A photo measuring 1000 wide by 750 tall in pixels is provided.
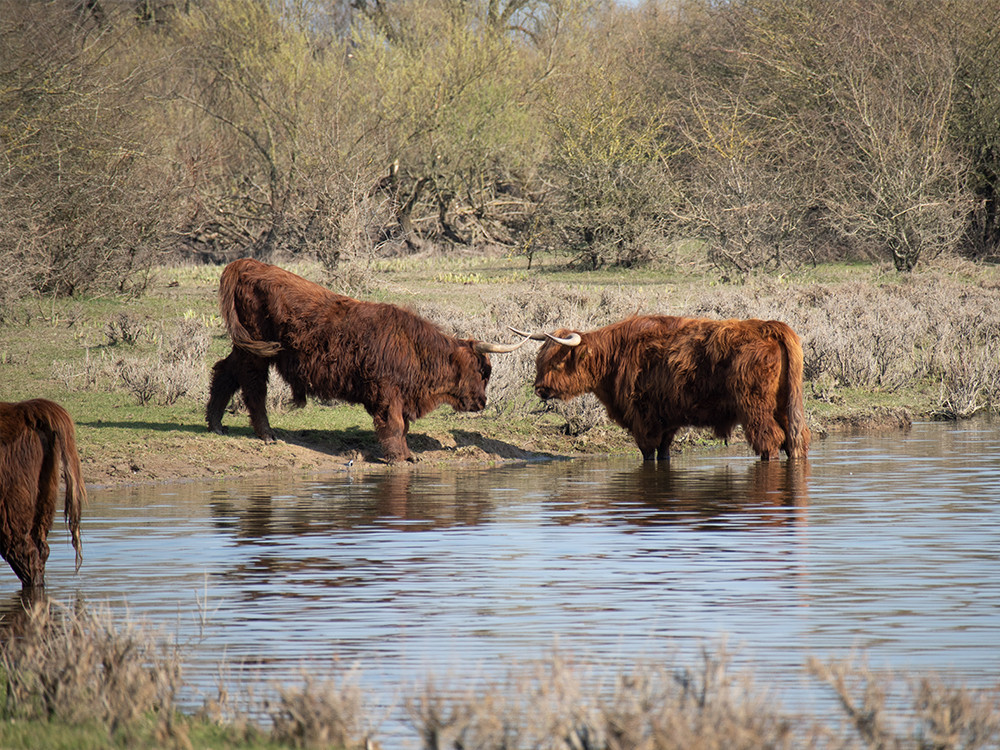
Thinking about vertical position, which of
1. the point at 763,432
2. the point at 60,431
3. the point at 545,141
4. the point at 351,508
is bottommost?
the point at 351,508

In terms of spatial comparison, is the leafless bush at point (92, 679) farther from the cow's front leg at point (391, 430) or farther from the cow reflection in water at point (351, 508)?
the cow's front leg at point (391, 430)

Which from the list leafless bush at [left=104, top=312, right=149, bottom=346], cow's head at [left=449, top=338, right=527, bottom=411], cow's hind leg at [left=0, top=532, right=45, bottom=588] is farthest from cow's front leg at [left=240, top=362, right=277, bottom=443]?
cow's hind leg at [left=0, top=532, right=45, bottom=588]

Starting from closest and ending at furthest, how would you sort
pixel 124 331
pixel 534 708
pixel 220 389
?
pixel 534 708
pixel 220 389
pixel 124 331

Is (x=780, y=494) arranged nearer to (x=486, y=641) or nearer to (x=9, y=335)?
(x=486, y=641)

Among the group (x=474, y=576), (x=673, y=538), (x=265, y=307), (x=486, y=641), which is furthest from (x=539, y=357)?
(x=486, y=641)

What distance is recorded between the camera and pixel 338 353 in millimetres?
12102

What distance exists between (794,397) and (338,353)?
4.01 meters

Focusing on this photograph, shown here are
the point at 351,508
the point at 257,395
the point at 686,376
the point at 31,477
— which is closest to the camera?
the point at 31,477

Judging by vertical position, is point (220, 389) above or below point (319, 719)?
above

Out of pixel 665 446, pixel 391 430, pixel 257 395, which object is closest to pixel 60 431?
pixel 391 430

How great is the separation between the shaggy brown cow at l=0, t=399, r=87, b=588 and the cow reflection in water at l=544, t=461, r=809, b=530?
11.8ft

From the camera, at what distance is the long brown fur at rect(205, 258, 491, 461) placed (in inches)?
478

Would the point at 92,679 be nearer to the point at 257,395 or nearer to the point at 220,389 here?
the point at 257,395

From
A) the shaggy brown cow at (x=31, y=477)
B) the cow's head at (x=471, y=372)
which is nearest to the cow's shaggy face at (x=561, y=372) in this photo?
the cow's head at (x=471, y=372)
